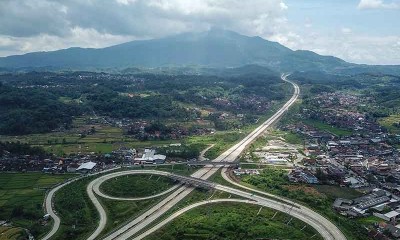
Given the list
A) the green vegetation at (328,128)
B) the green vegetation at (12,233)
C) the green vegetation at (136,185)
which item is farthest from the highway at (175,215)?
the green vegetation at (328,128)

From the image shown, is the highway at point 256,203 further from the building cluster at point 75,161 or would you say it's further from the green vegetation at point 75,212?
the building cluster at point 75,161

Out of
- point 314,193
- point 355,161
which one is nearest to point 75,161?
point 314,193

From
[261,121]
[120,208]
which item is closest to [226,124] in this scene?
[261,121]

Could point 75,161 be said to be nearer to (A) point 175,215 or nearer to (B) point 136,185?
(B) point 136,185

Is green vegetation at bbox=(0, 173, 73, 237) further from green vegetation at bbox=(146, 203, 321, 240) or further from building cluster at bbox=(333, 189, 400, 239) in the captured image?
building cluster at bbox=(333, 189, 400, 239)

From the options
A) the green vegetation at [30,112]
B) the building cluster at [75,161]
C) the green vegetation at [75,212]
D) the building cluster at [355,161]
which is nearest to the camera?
the green vegetation at [75,212]

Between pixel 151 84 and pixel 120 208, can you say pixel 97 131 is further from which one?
pixel 151 84

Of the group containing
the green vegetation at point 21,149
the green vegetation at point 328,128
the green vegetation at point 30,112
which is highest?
the green vegetation at point 30,112

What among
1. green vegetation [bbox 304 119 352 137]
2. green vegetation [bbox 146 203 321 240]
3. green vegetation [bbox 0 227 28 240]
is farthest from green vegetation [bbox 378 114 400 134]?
green vegetation [bbox 0 227 28 240]
